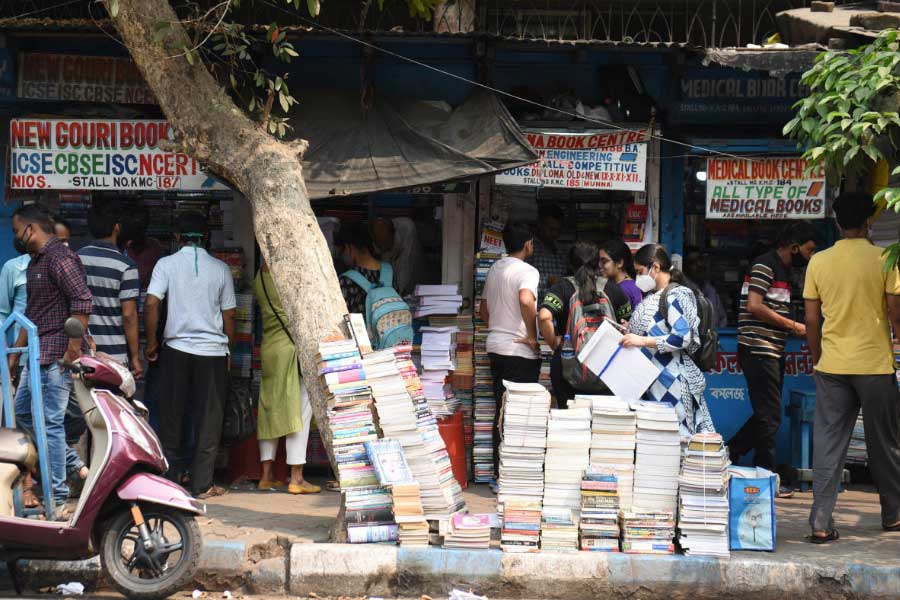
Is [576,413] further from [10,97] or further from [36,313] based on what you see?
[10,97]

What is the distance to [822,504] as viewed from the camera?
6840 mm

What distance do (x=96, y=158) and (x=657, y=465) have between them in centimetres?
489

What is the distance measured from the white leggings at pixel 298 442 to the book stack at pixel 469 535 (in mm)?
2246

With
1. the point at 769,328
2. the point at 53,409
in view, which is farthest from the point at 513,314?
the point at 53,409

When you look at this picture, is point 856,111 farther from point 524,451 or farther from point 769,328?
point 524,451

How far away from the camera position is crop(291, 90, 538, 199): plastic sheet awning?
25.9 feet

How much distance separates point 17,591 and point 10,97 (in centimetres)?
445

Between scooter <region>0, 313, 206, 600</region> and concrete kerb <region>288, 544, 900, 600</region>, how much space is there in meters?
0.81

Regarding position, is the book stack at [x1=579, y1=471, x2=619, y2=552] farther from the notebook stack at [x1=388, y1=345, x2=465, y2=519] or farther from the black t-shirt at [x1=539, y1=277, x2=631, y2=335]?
the black t-shirt at [x1=539, y1=277, x2=631, y2=335]

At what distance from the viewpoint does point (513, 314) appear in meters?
8.31

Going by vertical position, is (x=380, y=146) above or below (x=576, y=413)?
above

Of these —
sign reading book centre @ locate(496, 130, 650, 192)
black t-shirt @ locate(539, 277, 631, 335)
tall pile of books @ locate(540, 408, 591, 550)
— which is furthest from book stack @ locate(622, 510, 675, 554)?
sign reading book centre @ locate(496, 130, 650, 192)

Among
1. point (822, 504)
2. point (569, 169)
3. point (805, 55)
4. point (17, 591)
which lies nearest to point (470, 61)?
point (569, 169)

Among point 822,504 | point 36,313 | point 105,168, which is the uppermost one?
point 105,168
